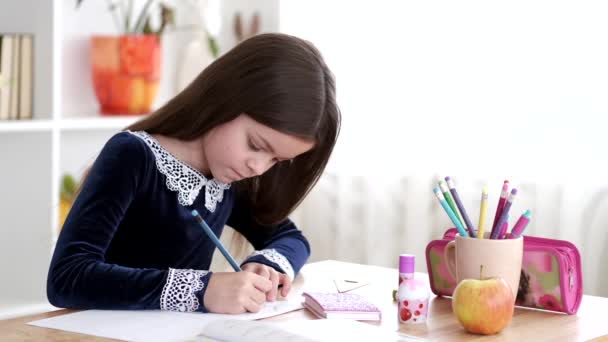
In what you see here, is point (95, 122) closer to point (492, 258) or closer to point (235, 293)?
point (235, 293)

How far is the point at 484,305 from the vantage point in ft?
4.30

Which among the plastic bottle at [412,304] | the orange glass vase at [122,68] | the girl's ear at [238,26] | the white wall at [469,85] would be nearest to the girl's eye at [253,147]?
the plastic bottle at [412,304]

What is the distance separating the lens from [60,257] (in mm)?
1518

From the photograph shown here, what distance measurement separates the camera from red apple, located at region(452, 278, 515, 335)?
4.32ft

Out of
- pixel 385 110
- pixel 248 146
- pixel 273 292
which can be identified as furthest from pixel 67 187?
pixel 273 292

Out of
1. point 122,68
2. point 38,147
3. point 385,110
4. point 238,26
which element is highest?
point 238,26

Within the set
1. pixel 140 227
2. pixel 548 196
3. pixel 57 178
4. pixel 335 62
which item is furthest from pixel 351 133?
pixel 140 227

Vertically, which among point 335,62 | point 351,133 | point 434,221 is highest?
point 335,62

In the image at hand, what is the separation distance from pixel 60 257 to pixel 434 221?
1.58 meters

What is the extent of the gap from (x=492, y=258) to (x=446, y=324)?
0.42ft

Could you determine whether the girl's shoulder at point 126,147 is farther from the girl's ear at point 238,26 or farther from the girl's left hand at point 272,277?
the girl's ear at point 238,26

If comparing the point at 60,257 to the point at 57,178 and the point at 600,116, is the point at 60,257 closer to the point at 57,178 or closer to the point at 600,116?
the point at 57,178

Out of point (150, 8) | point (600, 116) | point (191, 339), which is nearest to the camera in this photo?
point (191, 339)

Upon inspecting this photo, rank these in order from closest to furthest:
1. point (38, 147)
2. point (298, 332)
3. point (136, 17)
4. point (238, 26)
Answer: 1. point (298, 332)
2. point (38, 147)
3. point (136, 17)
4. point (238, 26)
